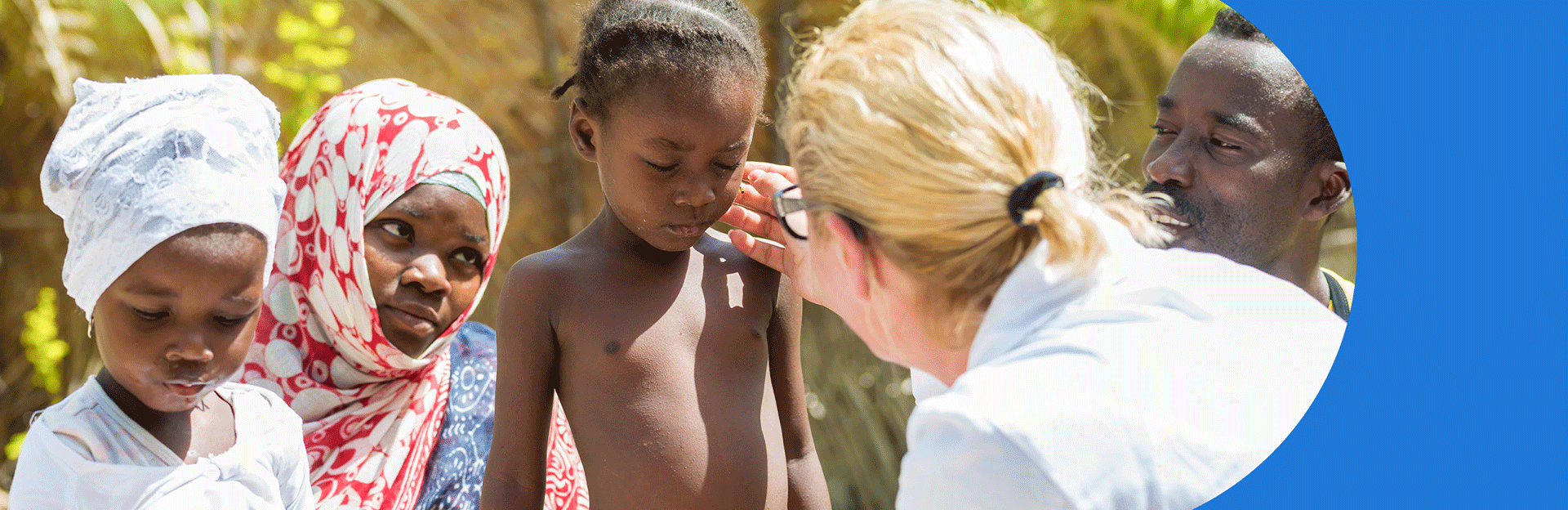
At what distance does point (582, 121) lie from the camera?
228 centimetres

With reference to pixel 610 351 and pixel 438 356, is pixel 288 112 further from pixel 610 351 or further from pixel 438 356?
pixel 610 351

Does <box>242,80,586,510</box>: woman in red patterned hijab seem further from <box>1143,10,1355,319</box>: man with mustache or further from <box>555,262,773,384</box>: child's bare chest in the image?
<box>1143,10,1355,319</box>: man with mustache

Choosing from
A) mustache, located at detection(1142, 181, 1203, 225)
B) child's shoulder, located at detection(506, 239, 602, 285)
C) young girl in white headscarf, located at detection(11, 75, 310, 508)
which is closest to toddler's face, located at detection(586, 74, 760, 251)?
child's shoulder, located at detection(506, 239, 602, 285)

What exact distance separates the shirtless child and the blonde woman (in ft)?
1.63

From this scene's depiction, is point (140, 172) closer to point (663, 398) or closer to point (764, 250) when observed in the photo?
point (663, 398)

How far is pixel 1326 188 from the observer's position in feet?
8.06

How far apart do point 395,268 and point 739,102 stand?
1.08m

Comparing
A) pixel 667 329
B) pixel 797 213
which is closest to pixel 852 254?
pixel 797 213

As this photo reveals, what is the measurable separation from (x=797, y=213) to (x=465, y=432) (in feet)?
4.77

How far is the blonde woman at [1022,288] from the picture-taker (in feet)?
4.62

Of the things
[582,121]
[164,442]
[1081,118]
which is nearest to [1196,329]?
[1081,118]

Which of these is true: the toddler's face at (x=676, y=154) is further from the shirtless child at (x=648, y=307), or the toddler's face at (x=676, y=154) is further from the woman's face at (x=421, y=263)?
the woman's face at (x=421, y=263)

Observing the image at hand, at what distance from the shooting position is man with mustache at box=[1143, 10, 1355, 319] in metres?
2.38

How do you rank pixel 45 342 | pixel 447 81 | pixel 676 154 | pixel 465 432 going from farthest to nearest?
1. pixel 447 81
2. pixel 45 342
3. pixel 465 432
4. pixel 676 154
